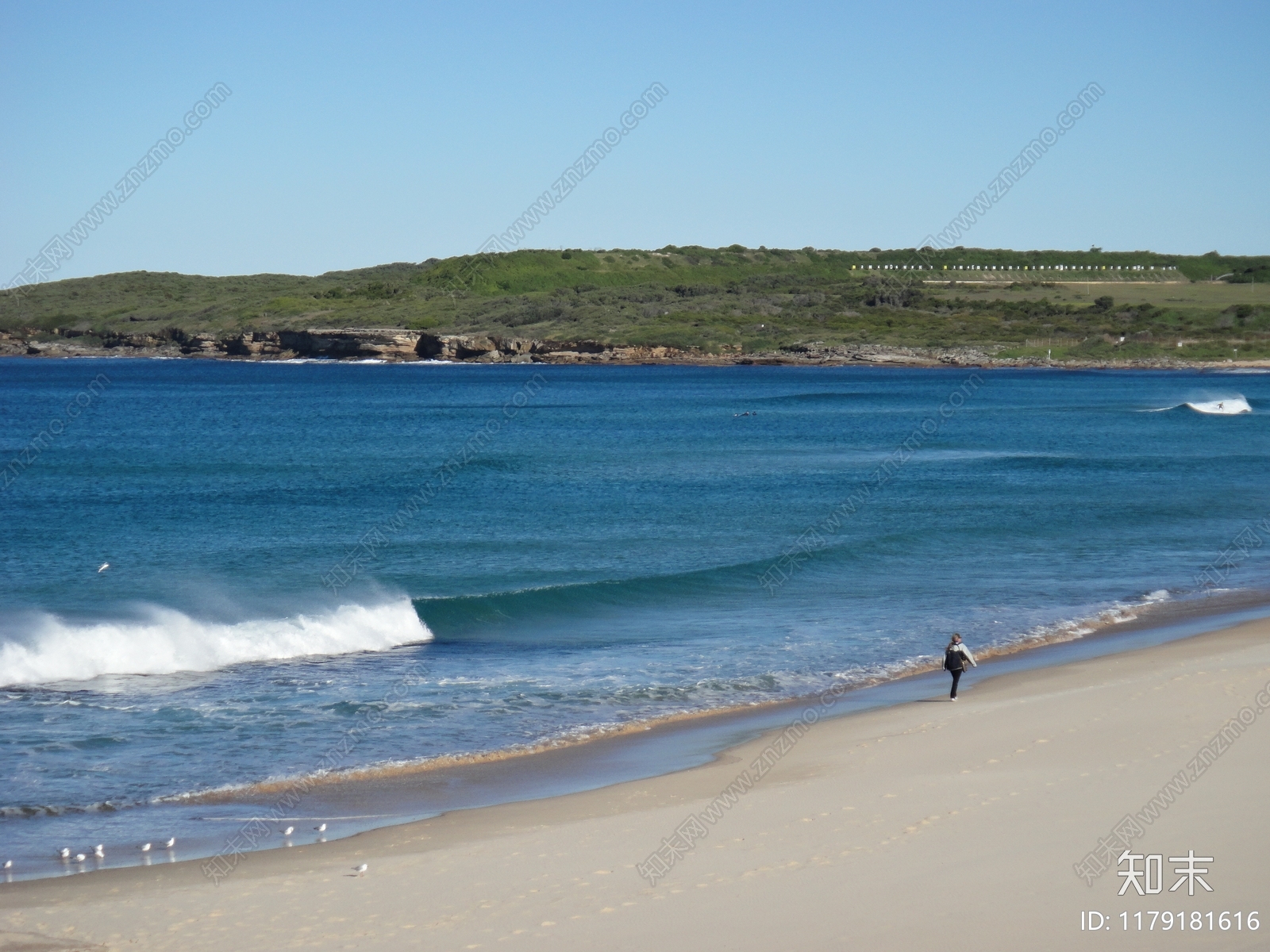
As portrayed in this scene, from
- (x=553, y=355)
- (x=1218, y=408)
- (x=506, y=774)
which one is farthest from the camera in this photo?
(x=553, y=355)

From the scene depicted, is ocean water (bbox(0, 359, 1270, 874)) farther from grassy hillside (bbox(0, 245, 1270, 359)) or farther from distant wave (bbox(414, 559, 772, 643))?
grassy hillside (bbox(0, 245, 1270, 359))

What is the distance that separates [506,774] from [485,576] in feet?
43.1

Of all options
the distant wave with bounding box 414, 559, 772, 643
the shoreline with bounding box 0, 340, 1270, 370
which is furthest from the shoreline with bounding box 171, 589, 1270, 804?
the shoreline with bounding box 0, 340, 1270, 370

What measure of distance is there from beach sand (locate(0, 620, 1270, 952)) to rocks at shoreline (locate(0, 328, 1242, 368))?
111321 mm

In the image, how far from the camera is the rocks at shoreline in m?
122

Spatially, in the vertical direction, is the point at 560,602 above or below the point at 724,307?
below

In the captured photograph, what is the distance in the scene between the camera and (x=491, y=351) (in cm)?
13538

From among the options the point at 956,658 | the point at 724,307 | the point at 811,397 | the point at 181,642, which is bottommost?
the point at 956,658

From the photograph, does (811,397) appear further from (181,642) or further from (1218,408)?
(181,642)

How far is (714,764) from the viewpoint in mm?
13742

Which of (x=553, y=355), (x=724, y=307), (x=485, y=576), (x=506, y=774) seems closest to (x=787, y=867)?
(x=506, y=774)

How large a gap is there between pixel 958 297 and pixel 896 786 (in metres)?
152

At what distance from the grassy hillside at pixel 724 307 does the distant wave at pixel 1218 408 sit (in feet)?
143

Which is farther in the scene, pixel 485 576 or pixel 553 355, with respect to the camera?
pixel 553 355
